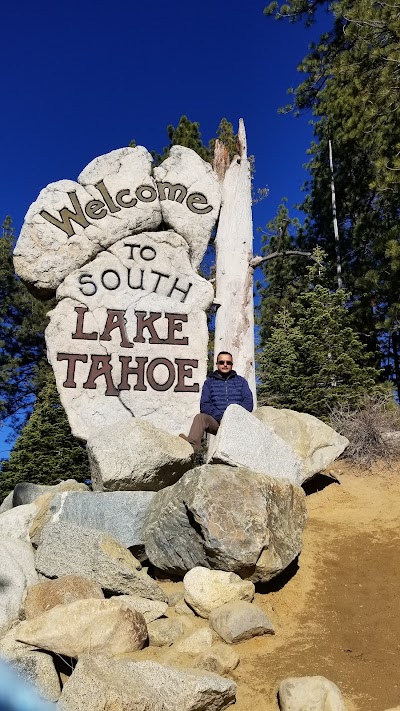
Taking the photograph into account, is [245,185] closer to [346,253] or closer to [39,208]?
[39,208]

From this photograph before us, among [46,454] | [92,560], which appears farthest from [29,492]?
[46,454]

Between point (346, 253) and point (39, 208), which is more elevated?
point (346, 253)

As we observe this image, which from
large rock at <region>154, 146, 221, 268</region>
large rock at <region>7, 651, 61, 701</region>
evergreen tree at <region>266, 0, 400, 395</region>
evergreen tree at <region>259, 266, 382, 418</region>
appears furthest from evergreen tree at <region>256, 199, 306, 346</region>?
large rock at <region>7, 651, 61, 701</region>

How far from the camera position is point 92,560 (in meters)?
3.89

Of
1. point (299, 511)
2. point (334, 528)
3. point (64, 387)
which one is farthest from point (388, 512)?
point (64, 387)

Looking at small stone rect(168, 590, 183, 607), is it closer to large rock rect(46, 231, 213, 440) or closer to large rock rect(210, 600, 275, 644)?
large rock rect(210, 600, 275, 644)

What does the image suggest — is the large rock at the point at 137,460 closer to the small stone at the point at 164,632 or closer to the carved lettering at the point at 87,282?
the small stone at the point at 164,632

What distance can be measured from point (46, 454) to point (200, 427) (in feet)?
28.8

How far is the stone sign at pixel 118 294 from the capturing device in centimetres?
618

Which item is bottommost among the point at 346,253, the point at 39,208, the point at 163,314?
the point at 163,314

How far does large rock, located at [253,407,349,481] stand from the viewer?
585 cm

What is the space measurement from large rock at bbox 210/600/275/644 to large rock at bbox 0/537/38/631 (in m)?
1.31

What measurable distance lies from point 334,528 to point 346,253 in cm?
1270

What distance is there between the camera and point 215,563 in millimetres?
3857
